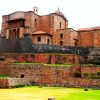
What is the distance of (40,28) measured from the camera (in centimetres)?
5669

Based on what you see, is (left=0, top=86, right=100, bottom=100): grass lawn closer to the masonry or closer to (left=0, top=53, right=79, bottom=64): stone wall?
the masonry

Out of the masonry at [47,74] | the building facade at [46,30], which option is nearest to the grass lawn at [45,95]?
the masonry at [47,74]

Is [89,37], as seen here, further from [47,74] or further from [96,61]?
[47,74]

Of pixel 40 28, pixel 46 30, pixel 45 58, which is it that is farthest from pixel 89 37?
pixel 45 58

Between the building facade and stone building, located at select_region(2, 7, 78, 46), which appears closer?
the building facade

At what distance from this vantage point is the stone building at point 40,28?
52.9m

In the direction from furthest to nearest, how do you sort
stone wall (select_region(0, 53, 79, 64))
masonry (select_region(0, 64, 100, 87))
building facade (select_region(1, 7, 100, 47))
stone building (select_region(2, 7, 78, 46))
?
1. stone building (select_region(2, 7, 78, 46))
2. building facade (select_region(1, 7, 100, 47))
3. stone wall (select_region(0, 53, 79, 64))
4. masonry (select_region(0, 64, 100, 87))

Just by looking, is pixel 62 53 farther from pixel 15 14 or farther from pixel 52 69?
pixel 15 14

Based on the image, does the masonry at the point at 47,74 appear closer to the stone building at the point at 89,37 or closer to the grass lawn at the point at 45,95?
the grass lawn at the point at 45,95

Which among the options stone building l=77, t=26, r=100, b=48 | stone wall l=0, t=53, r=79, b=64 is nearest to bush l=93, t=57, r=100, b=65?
stone wall l=0, t=53, r=79, b=64

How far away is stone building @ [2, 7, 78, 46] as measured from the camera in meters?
52.9

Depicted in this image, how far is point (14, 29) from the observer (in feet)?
185

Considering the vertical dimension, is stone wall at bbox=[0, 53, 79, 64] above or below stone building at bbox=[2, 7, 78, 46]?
below

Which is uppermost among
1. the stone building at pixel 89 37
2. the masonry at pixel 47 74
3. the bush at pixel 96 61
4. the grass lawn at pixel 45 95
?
the stone building at pixel 89 37
